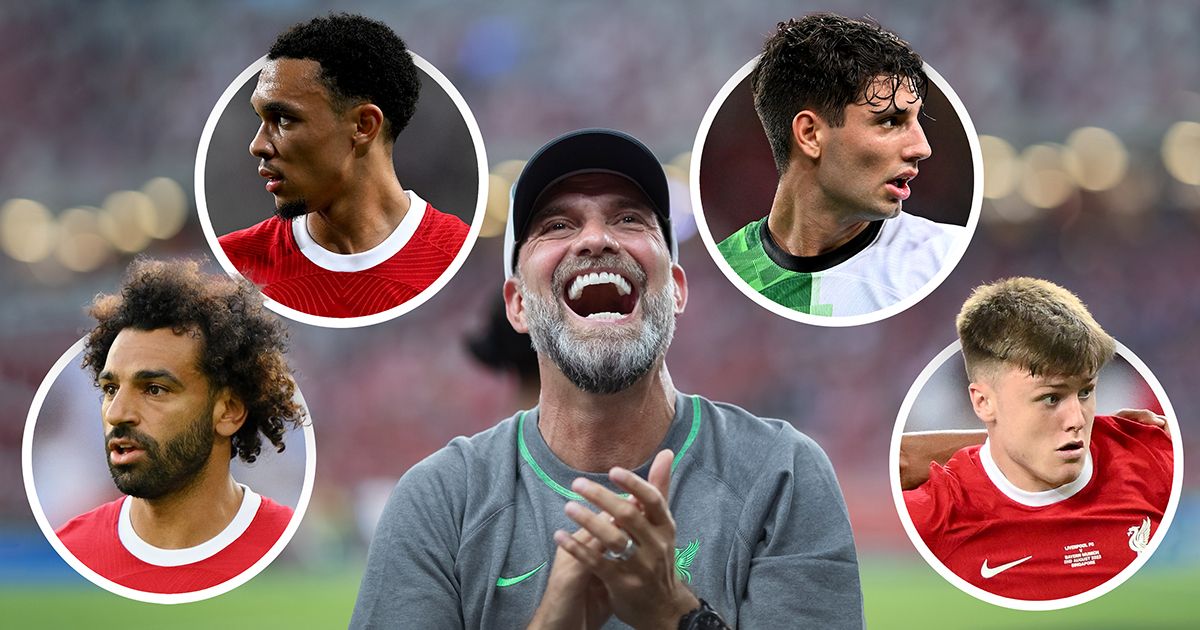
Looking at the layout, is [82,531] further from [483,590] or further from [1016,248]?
[1016,248]

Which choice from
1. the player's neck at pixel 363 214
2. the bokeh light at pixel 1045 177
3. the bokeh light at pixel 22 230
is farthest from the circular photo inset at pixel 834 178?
the bokeh light at pixel 22 230

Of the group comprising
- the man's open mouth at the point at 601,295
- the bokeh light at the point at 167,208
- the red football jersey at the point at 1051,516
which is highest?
the bokeh light at the point at 167,208

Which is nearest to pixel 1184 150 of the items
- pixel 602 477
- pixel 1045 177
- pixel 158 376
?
pixel 1045 177

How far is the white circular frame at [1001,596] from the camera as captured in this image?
2.22 meters

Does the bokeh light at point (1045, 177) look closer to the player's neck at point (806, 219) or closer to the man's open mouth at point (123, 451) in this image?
the player's neck at point (806, 219)

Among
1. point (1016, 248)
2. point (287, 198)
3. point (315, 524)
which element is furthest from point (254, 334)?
point (1016, 248)

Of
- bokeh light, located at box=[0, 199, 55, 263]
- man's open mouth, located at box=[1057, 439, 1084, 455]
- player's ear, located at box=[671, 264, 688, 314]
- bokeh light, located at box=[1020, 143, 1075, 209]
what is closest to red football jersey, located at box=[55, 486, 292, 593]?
bokeh light, located at box=[0, 199, 55, 263]

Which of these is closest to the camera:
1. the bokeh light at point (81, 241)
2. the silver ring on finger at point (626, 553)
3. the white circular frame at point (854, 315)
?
the silver ring on finger at point (626, 553)

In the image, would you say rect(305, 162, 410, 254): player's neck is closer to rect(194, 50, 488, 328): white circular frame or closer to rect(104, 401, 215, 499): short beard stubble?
rect(194, 50, 488, 328): white circular frame

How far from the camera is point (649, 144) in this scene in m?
2.25

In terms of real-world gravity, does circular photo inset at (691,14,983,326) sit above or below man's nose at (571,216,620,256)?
above

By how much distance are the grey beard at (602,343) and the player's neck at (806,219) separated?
472 mm

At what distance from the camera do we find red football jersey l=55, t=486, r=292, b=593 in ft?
7.18

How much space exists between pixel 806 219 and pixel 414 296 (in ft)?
2.73
